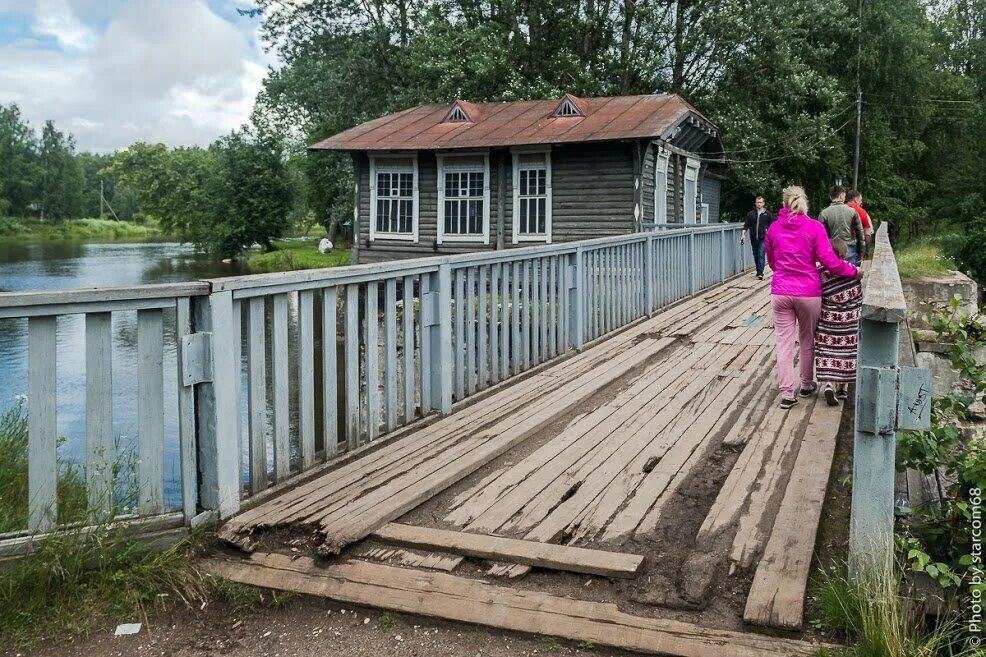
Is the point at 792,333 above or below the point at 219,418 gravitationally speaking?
above

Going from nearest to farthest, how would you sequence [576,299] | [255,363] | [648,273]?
1. [255,363]
2. [576,299]
3. [648,273]

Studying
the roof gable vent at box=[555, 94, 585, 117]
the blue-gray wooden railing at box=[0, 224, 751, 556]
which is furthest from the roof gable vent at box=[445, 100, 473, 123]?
the blue-gray wooden railing at box=[0, 224, 751, 556]

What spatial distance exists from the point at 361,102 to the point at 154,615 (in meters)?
30.7

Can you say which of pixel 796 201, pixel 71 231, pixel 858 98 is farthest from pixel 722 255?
pixel 71 231

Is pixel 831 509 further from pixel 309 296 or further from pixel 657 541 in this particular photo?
pixel 309 296

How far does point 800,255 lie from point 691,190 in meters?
19.1

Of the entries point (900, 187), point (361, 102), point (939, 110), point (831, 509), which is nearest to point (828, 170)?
point (900, 187)

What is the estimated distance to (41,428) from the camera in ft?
11.6

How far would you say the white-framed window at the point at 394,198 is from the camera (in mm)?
22984

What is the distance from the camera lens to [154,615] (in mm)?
3443

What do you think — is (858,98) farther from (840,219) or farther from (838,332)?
(838,332)

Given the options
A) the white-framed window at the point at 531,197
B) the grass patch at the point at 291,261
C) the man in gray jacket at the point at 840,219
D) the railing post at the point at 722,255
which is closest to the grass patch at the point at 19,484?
the man in gray jacket at the point at 840,219

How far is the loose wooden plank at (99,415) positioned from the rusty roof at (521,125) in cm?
1638

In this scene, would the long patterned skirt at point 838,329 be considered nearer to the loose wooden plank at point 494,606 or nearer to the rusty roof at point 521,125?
the loose wooden plank at point 494,606
